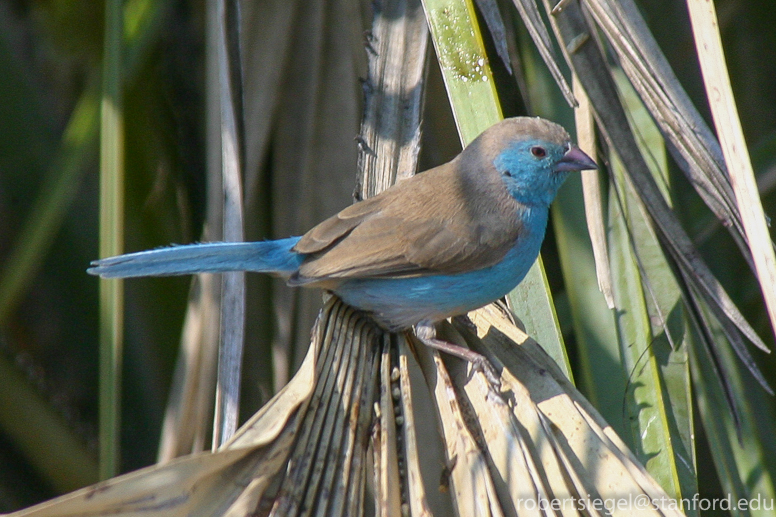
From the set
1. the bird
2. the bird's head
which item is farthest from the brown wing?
the bird's head

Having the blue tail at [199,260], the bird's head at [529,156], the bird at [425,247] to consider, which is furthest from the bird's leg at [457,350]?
the bird's head at [529,156]

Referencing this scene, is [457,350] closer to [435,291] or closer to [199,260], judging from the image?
[435,291]

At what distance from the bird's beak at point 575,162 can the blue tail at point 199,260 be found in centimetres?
99

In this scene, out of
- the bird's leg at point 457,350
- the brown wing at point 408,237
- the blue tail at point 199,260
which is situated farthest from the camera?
the brown wing at point 408,237

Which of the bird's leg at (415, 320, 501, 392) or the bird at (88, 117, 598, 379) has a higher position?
the bird at (88, 117, 598, 379)

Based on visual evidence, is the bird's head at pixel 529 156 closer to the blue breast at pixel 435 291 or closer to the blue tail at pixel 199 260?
the blue breast at pixel 435 291

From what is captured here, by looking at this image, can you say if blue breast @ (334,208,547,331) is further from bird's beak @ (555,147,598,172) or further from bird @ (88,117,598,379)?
bird's beak @ (555,147,598,172)

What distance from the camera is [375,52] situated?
9.08 feet

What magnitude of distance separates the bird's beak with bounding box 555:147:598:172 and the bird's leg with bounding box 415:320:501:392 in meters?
0.71

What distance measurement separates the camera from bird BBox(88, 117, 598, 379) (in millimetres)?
2553

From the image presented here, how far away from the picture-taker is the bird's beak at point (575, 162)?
2491 millimetres

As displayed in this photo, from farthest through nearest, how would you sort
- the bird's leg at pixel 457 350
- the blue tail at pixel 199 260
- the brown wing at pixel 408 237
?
the brown wing at pixel 408 237, the blue tail at pixel 199 260, the bird's leg at pixel 457 350

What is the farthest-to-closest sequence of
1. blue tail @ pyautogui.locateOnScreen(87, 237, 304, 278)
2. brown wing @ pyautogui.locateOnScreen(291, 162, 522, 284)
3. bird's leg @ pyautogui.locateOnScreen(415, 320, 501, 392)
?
brown wing @ pyautogui.locateOnScreen(291, 162, 522, 284), blue tail @ pyautogui.locateOnScreen(87, 237, 304, 278), bird's leg @ pyautogui.locateOnScreen(415, 320, 501, 392)

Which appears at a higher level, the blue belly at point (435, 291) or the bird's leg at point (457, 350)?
the blue belly at point (435, 291)
